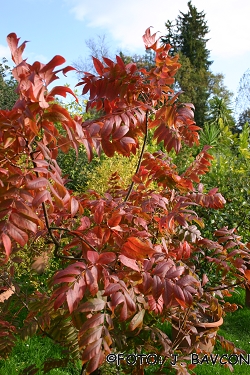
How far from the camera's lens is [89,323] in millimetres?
1170

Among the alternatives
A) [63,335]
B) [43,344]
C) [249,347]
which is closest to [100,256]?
[63,335]

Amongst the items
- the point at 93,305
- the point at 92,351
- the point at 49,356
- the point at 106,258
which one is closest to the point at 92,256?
the point at 106,258

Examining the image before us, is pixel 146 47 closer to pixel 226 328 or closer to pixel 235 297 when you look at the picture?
pixel 226 328

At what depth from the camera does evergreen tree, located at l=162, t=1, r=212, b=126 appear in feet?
96.6

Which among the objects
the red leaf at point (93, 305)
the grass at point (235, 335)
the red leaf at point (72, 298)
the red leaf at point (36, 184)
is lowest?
the grass at point (235, 335)

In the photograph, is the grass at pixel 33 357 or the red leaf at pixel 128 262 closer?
the red leaf at pixel 128 262

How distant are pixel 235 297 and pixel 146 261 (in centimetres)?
387

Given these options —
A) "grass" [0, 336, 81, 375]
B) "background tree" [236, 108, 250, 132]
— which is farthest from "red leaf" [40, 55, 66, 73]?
"background tree" [236, 108, 250, 132]

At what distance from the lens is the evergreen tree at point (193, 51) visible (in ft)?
96.6

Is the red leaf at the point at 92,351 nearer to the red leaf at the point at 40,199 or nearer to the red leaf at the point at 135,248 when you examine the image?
the red leaf at the point at 135,248

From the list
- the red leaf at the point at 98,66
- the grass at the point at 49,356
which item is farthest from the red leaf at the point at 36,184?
the grass at the point at 49,356

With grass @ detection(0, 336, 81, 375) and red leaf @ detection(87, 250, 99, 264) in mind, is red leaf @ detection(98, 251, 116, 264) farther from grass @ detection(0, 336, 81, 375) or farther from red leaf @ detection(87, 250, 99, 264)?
grass @ detection(0, 336, 81, 375)

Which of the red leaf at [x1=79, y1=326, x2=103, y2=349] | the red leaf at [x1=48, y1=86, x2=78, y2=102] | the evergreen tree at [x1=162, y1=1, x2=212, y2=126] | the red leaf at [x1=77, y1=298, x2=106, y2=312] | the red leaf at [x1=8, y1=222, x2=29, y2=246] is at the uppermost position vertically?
the evergreen tree at [x1=162, y1=1, x2=212, y2=126]

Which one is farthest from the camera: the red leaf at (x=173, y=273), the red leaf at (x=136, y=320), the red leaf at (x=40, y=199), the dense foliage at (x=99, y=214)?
the red leaf at (x=136, y=320)
